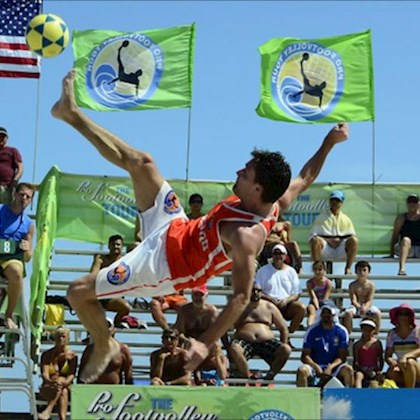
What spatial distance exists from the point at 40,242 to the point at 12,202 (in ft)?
2.09

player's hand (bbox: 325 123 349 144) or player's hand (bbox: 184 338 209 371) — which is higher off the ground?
player's hand (bbox: 325 123 349 144)

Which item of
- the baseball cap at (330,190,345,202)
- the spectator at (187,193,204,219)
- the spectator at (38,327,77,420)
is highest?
the baseball cap at (330,190,345,202)

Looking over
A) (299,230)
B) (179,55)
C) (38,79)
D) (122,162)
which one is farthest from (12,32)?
(122,162)

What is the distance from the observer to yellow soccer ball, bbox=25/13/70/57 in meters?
11.4

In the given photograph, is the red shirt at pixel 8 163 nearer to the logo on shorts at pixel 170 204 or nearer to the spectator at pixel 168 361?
the spectator at pixel 168 361

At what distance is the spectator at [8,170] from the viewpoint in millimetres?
15609

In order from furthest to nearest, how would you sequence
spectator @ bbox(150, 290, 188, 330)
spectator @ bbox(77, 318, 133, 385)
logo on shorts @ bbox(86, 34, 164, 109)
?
logo on shorts @ bbox(86, 34, 164, 109)
spectator @ bbox(150, 290, 188, 330)
spectator @ bbox(77, 318, 133, 385)

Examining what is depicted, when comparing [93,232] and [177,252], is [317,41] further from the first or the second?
[177,252]

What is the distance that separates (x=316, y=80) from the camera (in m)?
18.2

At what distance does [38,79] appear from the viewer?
1766 centimetres

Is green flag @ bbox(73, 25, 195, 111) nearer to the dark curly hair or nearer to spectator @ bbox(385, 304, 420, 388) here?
spectator @ bbox(385, 304, 420, 388)

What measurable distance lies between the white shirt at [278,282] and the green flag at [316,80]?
354cm

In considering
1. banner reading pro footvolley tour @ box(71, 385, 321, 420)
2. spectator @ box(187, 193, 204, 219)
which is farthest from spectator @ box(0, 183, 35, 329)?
banner reading pro footvolley tour @ box(71, 385, 321, 420)

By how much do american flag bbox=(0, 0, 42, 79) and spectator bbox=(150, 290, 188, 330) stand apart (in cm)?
432
